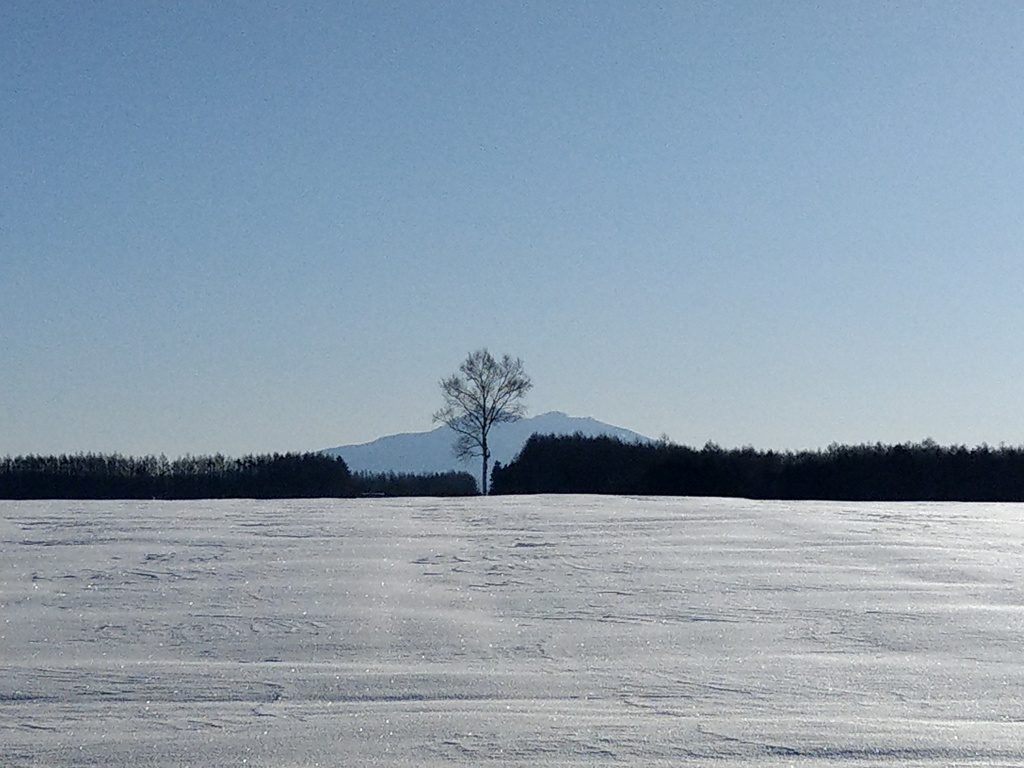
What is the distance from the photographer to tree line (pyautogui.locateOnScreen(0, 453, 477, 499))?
22.8 meters

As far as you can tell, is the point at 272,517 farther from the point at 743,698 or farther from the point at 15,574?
the point at 743,698

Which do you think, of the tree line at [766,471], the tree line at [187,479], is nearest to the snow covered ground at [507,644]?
the tree line at [187,479]

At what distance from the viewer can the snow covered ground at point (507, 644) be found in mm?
3402

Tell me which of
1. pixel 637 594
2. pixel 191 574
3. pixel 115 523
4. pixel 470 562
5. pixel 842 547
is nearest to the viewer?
pixel 637 594

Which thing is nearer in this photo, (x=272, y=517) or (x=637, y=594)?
(x=637, y=594)

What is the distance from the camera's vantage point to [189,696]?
3.91 meters

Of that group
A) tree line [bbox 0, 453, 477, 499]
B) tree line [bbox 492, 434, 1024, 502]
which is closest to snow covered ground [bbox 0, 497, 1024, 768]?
tree line [bbox 0, 453, 477, 499]

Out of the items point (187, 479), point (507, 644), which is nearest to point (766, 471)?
point (187, 479)

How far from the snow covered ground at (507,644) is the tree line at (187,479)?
48.7ft

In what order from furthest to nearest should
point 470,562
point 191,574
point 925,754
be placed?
point 470,562 < point 191,574 < point 925,754

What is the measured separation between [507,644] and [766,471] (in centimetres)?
2244

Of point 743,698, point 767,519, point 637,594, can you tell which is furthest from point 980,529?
point 743,698

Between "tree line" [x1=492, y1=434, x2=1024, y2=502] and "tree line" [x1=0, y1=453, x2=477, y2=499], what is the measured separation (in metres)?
2.52

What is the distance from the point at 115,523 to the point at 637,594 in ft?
14.2
